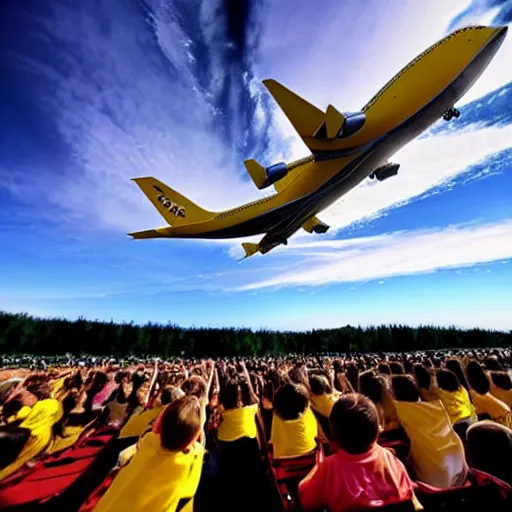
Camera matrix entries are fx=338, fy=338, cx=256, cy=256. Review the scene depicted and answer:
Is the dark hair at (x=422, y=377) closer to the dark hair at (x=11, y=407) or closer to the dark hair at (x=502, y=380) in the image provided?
the dark hair at (x=502, y=380)

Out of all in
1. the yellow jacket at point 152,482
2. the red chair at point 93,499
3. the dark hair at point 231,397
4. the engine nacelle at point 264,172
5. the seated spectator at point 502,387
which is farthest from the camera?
the engine nacelle at point 264,172

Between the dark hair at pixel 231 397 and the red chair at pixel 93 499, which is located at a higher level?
the dark hair at pixel 231 397

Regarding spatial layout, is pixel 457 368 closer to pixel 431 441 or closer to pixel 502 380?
pixel 502 380

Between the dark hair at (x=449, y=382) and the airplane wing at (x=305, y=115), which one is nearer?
the dark hair at (x=449, y=382)

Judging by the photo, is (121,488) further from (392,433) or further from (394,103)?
(394,103)

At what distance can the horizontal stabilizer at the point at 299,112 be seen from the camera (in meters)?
11.5

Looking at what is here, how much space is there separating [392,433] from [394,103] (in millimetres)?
10296

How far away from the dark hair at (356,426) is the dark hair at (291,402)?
1.89 m

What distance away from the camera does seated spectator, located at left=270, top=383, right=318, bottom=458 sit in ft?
14.5

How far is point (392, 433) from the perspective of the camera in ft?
15.5

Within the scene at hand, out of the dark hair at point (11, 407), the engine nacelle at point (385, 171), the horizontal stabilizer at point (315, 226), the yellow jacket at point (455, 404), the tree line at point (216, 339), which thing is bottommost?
the yellow jacket at point (455, 404)

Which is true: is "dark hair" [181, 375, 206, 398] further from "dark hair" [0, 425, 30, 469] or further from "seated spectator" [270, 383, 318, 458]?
"dark hair" [0, 425, 30, 469]

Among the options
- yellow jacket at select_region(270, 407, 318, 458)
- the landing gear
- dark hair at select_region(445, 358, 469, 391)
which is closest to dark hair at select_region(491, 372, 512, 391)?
dark hair at select_region(445, 358, 469, 391)

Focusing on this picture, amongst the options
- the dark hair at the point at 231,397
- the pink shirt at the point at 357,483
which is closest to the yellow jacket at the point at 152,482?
the pink shirt at the point at 357,483
